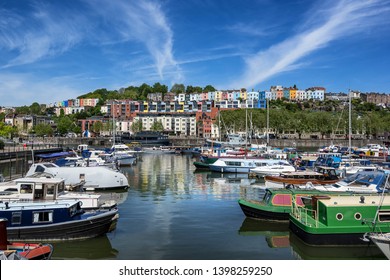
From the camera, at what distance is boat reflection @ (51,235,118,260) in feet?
34.4

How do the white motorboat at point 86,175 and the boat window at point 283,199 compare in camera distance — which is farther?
the white motorboat at point 86,175

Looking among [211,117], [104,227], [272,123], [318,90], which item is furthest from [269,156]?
[318,90]

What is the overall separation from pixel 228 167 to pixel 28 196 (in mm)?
20805

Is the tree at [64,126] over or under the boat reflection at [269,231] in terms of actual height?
over

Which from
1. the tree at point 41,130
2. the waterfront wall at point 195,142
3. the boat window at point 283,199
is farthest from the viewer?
the tree at point 41,130

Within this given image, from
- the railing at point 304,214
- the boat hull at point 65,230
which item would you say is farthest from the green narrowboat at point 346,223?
the boat hull at point 65,230

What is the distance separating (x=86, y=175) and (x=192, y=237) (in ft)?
34.7

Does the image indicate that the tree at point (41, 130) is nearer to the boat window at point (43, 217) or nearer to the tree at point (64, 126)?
the tree at point (64, 126)

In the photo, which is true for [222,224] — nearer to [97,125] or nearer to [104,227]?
[104,227]

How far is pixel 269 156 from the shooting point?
38.5 metres

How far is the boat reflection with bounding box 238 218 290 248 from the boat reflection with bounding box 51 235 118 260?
4039 millimetres

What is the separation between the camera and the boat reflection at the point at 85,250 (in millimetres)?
10492

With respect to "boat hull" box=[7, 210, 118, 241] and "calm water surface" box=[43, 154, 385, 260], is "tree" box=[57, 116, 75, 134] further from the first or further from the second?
"boat hull" box=[7, 210, 118, 241]

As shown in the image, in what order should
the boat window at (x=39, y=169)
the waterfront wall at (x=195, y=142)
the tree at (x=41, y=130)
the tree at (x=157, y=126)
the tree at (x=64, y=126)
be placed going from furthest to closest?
1. the tree at (x=64, y=126)
2. the tree at (x=157, y=126)
3. the tree at (x=41, y=130)
4. the waterfront wall at (x=195, y=142)
5. the boat window at (x=39, y=169)
